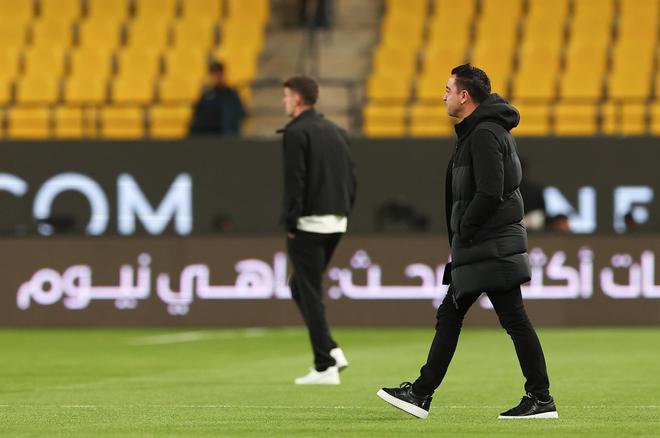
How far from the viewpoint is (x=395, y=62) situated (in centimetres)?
2262

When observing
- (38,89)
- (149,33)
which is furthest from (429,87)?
(38,89)

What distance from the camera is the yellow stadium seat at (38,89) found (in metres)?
22.7

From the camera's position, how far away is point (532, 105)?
2056 cm

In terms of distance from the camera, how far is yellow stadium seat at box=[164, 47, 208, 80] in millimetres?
22703

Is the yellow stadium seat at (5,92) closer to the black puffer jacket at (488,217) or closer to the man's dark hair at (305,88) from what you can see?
the man's dark hair at (305,88)

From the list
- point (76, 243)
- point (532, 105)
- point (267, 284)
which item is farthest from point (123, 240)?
point (532, 105)

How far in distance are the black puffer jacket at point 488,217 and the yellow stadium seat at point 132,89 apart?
14.7 metres

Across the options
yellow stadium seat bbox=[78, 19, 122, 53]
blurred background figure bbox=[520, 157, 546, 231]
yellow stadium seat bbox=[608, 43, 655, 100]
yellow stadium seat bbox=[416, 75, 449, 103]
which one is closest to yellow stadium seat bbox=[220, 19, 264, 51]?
yellow stadium seat bbox=[78, 19, 122, 53]

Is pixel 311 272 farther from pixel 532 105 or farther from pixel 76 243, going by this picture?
pixel 532 105

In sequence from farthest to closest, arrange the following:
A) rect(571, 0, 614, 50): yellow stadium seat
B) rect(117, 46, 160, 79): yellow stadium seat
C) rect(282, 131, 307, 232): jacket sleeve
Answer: rect(117, 46, 160, 79): yellow stadium seat
rect(571, 0, 614, 50): yellow stadium seat
rect(282, 131, 307, 232): jacket sleeve

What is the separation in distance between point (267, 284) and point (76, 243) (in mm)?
2341

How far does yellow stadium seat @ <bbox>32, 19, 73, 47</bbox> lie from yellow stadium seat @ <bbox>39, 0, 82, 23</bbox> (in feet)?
0.53

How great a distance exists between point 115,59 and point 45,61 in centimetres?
105

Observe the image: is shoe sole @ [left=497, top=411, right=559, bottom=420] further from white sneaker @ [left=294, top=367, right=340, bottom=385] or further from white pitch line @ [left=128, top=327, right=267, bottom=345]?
white pitch line @ [left=128, top=327, right=267, bottom=345]
